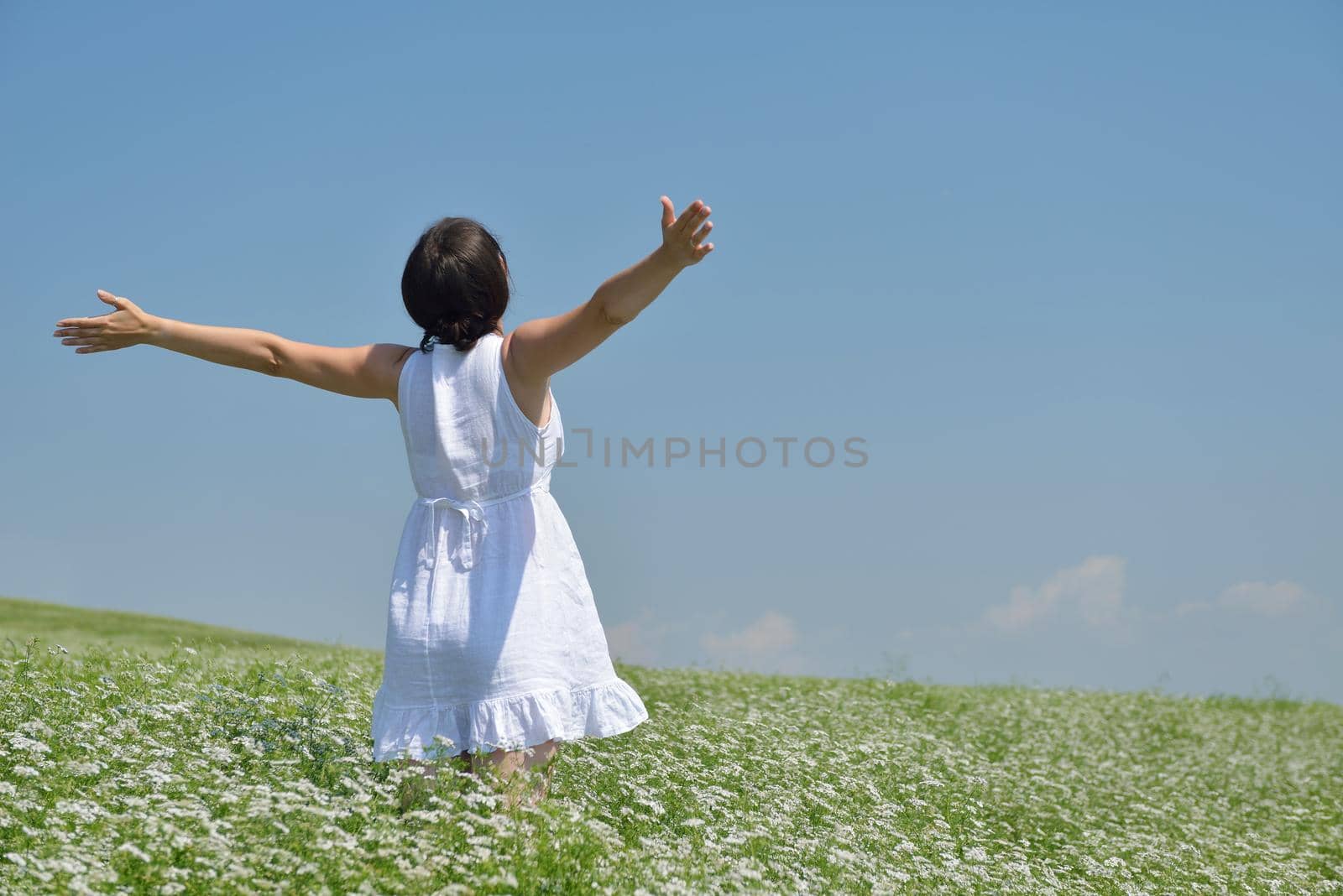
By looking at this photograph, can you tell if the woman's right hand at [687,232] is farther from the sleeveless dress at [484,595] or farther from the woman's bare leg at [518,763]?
the woman's bare leg at [518,763]

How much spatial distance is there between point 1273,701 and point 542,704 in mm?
16955

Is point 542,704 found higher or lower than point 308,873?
higher

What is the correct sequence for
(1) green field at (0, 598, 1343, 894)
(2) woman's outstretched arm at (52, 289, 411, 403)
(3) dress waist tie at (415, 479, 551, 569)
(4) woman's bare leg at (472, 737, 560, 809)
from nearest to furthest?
(1) green field at (0, 598, 1343, 894) < (4) woman's bare leg at (472, 737, 560, 809) < (3) dress waist tie at (415, 479, 551, 569) < (2) woman's outstretched arm at (52, 289, 411, 403)

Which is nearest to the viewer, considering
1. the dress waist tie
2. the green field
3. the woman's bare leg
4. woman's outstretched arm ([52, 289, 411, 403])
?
the green field

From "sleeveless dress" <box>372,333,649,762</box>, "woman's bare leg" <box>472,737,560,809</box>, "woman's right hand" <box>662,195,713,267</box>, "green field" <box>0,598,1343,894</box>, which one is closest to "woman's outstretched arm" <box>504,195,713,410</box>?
"woman's right hand" <box>662,195,713,267</box>

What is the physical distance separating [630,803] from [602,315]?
2757 millimetres

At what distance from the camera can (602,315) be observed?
4.57 meters

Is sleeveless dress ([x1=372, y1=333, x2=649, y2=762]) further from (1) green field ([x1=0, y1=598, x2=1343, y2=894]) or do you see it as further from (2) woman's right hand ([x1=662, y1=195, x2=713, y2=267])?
(2) woman's right hand ([x1=662, y1=195, x2=713, y2=267])

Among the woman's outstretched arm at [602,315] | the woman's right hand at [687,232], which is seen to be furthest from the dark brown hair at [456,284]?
the woman's right hand at [687,232]

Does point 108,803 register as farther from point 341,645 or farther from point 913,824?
point 341,645

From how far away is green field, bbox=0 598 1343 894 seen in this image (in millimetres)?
4262

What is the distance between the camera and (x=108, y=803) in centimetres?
490

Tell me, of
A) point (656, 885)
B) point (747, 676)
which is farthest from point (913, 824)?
point (747, 676)

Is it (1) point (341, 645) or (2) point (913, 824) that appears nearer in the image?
(2) point (913, 824)
